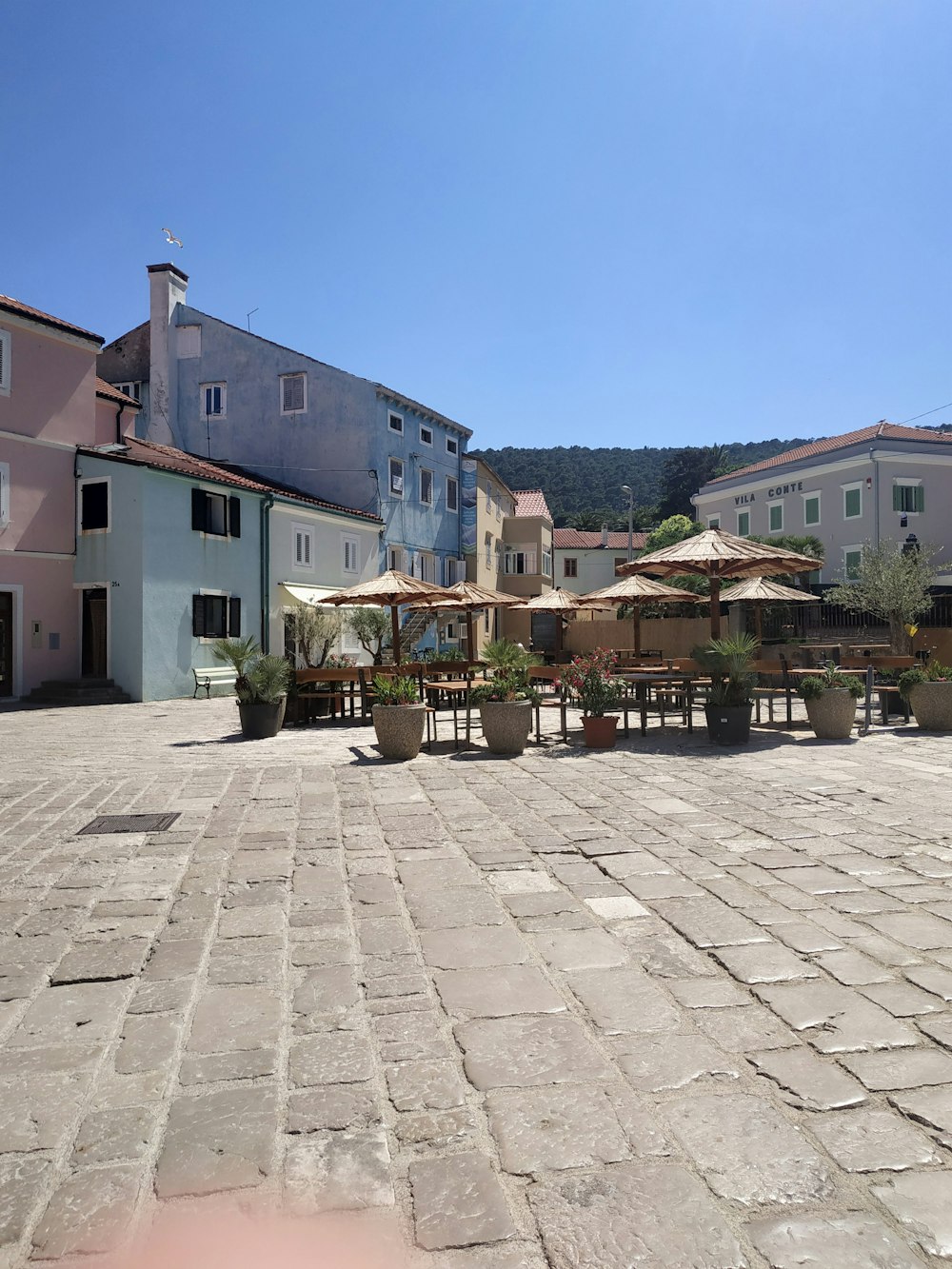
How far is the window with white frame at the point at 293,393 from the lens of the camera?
29.3 metres

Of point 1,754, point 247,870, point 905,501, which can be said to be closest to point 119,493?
point 1,754

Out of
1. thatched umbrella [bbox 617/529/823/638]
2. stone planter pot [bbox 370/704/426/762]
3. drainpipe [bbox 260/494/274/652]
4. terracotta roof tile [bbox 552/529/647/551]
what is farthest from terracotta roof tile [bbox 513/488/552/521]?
stone planter pot [bbox 370/704/426/762]

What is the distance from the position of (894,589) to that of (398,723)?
1982cm

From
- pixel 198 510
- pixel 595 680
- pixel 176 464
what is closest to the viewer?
pixel 595 680

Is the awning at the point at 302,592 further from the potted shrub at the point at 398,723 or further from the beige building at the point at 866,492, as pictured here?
the beige building at the point at 866,492

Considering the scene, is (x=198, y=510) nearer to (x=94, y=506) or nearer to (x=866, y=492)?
(x=94, y=506)

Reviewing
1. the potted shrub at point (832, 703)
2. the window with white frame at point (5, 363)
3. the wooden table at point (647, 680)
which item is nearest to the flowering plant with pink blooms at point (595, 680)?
the wooden table at point (647, 680)

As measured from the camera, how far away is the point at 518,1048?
3.01 meters

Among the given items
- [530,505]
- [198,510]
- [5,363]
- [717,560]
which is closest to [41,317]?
[5,363]

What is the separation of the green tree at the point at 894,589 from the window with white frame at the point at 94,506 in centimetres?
2060

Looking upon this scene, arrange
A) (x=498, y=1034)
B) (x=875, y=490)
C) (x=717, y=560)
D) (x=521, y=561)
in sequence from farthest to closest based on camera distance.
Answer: (x=521, y=561)
(x=875, y=490)
(x=717, y=560)
(x=498, y=1034)

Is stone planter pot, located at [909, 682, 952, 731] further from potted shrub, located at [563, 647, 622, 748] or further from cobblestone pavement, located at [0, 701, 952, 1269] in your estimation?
cobblestone pavement, located at [0, 701, 952, 1269]

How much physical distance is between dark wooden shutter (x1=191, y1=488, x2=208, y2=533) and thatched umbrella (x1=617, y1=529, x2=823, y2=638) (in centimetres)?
1295

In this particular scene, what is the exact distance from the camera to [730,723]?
10.9 metres
